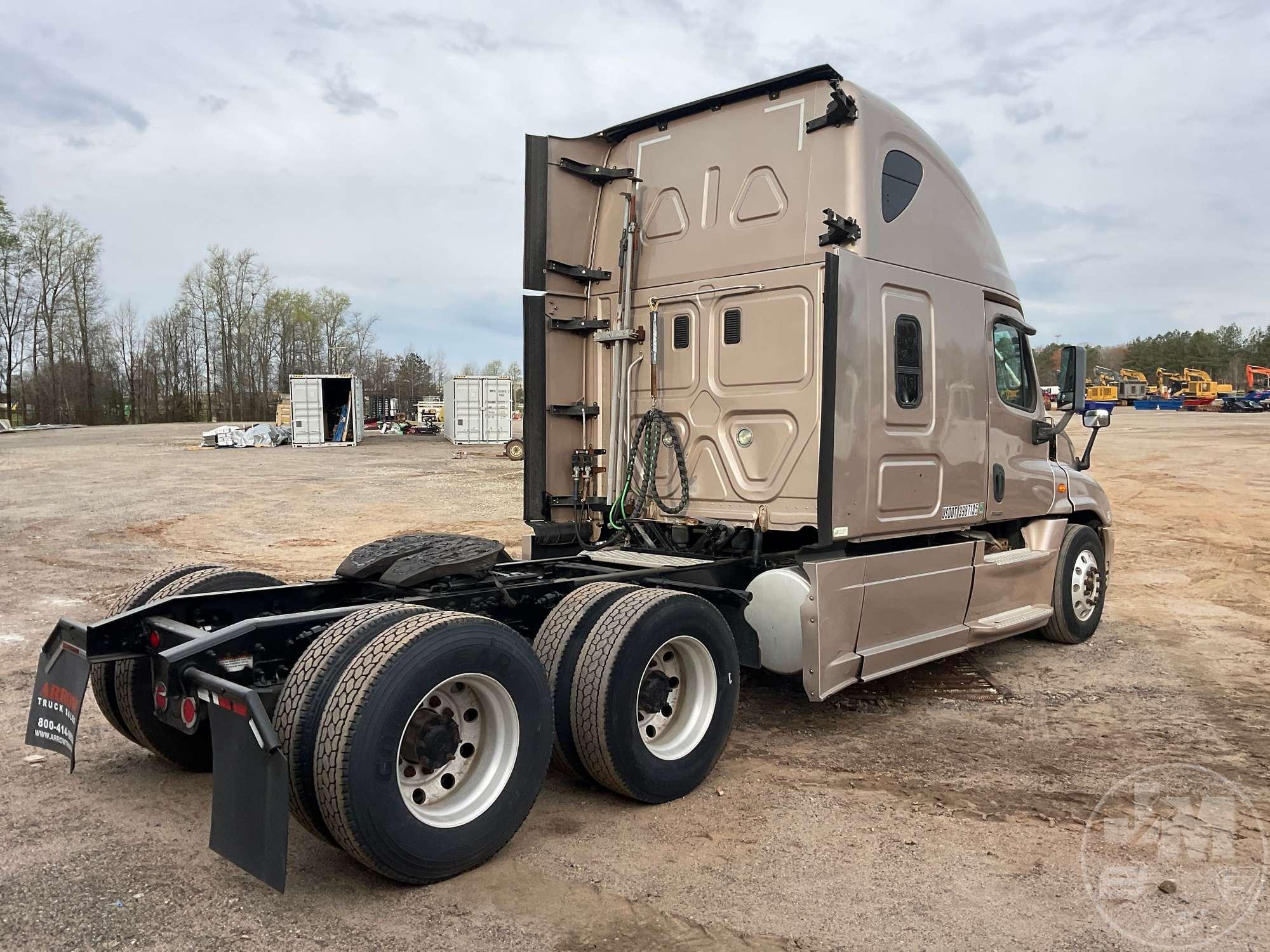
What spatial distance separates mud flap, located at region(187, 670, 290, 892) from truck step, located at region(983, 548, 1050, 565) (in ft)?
15.9

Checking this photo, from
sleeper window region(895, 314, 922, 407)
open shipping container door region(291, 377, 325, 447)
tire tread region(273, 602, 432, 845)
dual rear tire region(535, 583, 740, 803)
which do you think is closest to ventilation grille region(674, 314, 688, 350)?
sleeper window region(895, 314, 922, 407)

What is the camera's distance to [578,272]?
638 centimetres

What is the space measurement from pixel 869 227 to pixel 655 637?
2.74 m

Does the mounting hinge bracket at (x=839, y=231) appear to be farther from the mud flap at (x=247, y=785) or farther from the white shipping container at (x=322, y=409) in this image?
the white shipping container at (x=322, y=409)

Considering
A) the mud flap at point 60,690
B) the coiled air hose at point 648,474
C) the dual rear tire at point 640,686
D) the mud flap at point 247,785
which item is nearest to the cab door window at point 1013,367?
the coiled air hose at point 648,474

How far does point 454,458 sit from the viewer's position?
2995cm

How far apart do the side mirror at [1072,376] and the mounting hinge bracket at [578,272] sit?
3422 mm

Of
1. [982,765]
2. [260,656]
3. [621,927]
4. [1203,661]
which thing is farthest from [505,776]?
[1203,661]

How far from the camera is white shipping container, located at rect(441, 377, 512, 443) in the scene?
3744 centimetres

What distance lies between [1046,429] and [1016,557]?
1.07 meters

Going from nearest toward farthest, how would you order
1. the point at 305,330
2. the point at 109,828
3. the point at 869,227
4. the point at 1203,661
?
the point at 109,828
the point at 869,227
the point at 1203,661
the point at 305,330

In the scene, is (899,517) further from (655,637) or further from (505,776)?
(505,776)

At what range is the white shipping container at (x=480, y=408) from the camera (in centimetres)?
3744

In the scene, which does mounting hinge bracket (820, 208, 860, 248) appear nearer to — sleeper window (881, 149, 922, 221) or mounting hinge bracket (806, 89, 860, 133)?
sleeper window (881, 149, 922, 221)
